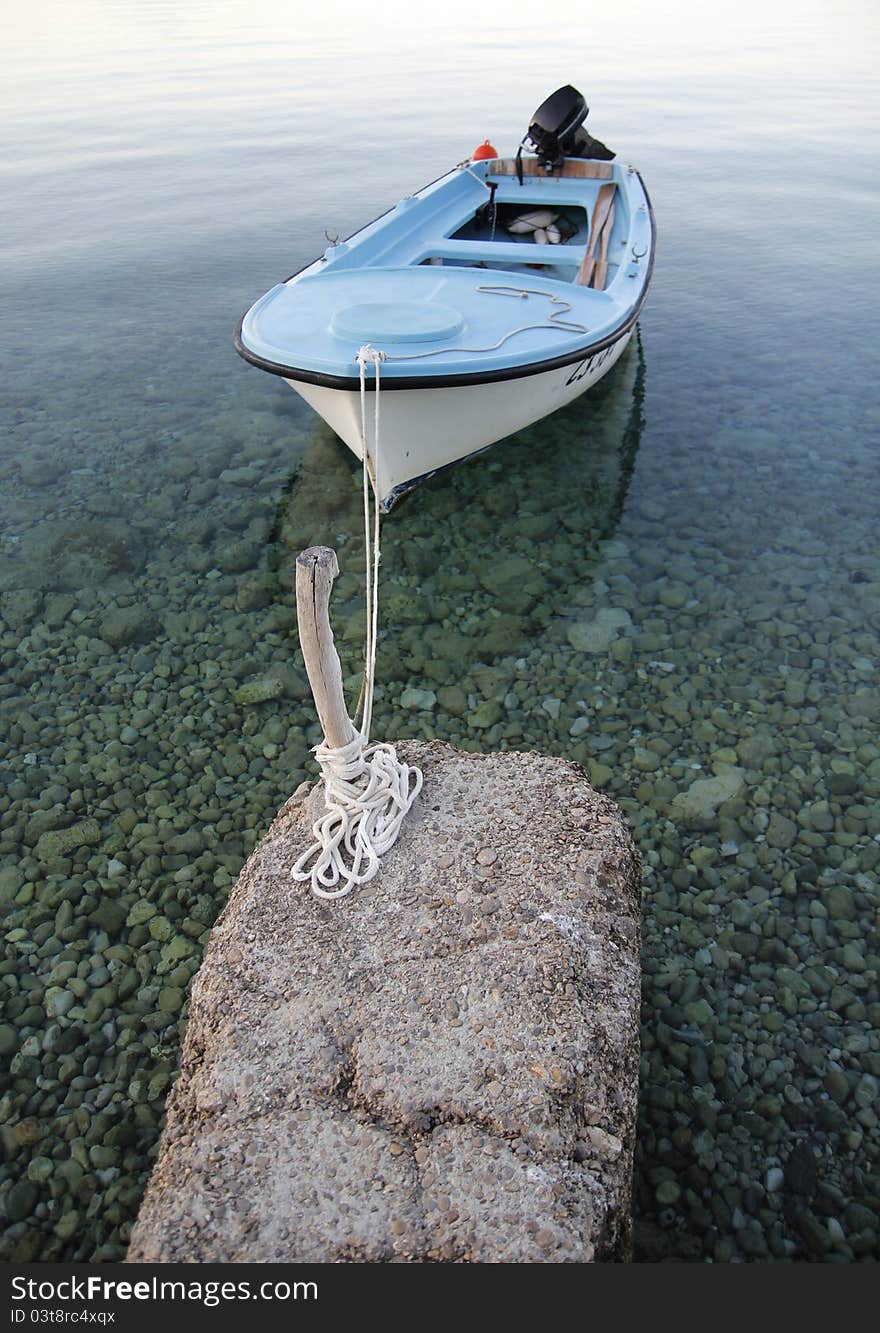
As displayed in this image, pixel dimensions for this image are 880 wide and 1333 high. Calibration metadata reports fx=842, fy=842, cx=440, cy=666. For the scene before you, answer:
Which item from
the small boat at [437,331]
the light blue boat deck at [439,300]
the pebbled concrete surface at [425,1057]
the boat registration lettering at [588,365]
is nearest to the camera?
the pebbled concrete surface at [425,1057]

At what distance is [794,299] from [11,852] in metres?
11.8

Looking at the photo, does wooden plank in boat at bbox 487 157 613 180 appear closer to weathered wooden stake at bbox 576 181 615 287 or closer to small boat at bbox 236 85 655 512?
weathered wooden stake at bbox 576 181 615 287

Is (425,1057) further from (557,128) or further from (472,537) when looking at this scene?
(557,128)

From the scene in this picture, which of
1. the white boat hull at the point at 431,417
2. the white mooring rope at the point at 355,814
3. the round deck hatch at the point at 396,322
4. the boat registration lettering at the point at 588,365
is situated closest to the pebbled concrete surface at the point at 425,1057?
the white mooring rope at the point at 355,814

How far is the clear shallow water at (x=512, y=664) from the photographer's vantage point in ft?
11.3

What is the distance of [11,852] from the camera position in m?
4.54

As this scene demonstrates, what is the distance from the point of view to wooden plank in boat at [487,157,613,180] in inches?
438

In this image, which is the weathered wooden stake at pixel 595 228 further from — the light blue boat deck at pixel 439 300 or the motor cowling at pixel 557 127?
the motor cowling at pixel 557 127

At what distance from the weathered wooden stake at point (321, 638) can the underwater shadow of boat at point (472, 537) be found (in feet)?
7.07

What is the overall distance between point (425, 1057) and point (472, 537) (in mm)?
4771

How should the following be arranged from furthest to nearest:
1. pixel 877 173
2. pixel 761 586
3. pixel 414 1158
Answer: pixel 877 173 → pixel 761 586 → pixel 414 1158

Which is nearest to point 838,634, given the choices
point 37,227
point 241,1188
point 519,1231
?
point 519,1231

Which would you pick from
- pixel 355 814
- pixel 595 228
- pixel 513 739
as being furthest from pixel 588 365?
pixel 355 814

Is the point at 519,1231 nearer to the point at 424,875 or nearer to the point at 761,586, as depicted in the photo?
the point at 424,875
